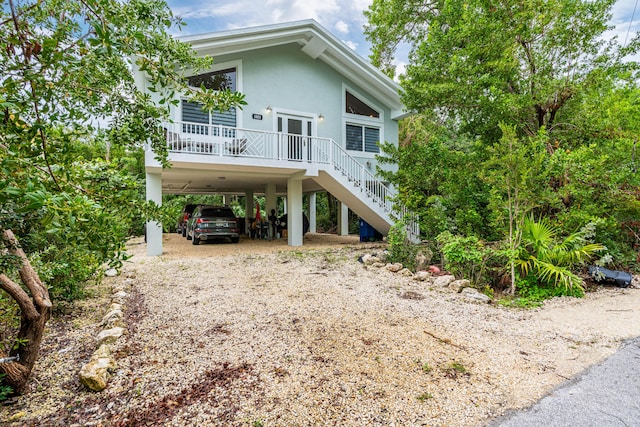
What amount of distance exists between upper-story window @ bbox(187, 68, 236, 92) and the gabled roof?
573mm

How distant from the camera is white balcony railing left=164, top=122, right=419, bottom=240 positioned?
8977 millimetres

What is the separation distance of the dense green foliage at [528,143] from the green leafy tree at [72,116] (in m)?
5.59

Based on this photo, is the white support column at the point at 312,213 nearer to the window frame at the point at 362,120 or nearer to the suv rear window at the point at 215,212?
the window frame at the point at 362,120

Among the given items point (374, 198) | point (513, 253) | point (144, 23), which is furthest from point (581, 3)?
point (144, 23)

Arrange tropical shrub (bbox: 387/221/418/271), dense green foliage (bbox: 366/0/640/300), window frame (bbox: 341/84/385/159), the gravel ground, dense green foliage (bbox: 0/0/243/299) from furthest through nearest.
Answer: window frame (bbox: 341/84/385/159), tropical shrub (bbox: 387/221/418/271), dense green foliage (bbox: 366/0/640/300), the gravel ground, dense green foliage (bbox: 0/0/243/299)

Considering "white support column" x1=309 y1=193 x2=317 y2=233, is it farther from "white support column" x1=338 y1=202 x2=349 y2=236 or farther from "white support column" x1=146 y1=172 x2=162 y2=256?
"white support column" x1=146 y1=172 x2=162 y2=256

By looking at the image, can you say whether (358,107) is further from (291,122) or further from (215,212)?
(215,212)

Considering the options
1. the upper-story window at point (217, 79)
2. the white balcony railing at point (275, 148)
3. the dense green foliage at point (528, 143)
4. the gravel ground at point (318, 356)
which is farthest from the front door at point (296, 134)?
the gravel ground at point (318, 356)

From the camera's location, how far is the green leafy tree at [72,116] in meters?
1.42

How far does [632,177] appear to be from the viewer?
21.2ft

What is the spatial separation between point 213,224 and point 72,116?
400 inches

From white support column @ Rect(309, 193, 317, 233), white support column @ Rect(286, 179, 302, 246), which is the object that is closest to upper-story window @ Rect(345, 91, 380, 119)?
white support column @ Rect(286, 179, 302, 246)

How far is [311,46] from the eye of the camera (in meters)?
11.7

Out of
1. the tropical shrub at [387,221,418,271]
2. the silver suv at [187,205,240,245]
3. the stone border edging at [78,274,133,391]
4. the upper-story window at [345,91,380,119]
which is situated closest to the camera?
the stone border edging at [78,274,133,391]
